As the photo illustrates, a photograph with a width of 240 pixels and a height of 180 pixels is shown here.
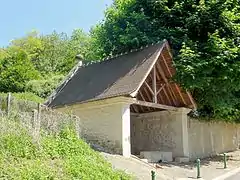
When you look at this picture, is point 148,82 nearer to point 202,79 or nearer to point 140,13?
point 202,79

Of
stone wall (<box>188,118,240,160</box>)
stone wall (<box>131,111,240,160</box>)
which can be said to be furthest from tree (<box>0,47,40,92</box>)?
stone wall (<box>188,118,240,160</box>)

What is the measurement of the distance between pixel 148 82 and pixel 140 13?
16.5 ft

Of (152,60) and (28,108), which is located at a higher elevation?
(152,60)

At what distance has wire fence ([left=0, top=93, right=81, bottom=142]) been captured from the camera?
1116cm

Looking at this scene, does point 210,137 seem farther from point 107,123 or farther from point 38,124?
point 38,124

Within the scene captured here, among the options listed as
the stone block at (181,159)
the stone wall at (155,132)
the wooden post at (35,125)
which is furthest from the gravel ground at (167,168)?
the wooden post at (35,125)

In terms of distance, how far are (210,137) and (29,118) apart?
1451 cm

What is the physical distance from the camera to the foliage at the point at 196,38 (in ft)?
60.0

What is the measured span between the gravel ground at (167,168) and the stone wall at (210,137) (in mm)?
2031

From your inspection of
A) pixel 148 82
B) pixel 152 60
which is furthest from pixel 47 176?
pixel 148 82

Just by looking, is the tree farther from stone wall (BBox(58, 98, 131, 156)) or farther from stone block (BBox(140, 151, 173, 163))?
stone block (BBox(140, 151, 173, 163))

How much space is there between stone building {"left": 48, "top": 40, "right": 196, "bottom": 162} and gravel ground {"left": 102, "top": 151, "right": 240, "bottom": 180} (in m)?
1.27

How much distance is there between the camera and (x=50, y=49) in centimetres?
5022

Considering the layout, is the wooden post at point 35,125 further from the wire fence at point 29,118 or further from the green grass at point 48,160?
the green grass at point 48,160
